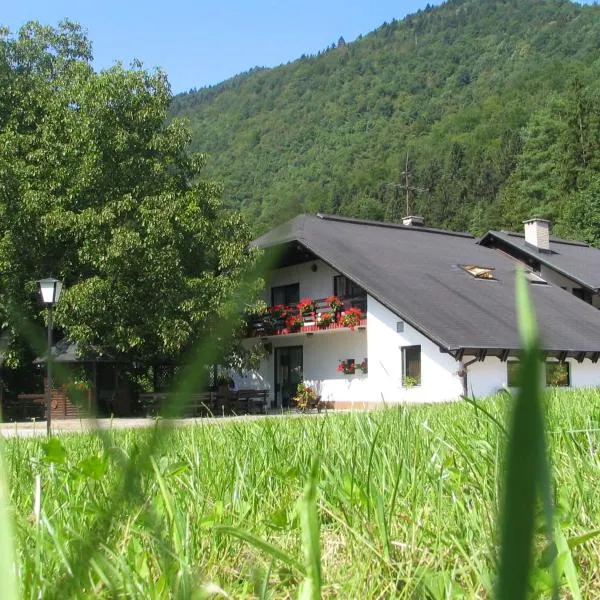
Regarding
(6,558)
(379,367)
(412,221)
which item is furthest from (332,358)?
(6,558)

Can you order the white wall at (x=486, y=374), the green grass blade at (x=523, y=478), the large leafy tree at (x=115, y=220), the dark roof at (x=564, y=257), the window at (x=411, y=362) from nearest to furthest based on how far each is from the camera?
the green grass blade at (x=523, y=478), the large leafy tree at (x=115, y=220), the white wall at (x=486, y=374), the window at (x=411, y=362), the dark roof at (x=564, y=257)

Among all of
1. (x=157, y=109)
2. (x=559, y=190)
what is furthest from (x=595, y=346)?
(x=559, y=190)

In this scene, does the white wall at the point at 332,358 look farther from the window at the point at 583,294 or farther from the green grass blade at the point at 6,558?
the green grass blade at the point at 6,558

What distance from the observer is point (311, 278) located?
83.7 feet

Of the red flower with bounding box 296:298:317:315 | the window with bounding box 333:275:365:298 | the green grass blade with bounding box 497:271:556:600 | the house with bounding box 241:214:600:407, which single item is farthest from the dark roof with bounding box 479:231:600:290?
the green grass blade with bounding box 497:271:556:600

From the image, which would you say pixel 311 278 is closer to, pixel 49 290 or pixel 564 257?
pixel 564 257

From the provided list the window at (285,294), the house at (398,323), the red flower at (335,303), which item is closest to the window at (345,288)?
the house at (398,323)

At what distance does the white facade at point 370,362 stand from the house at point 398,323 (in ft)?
0.11

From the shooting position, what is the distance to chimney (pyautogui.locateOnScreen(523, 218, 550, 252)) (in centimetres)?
2989

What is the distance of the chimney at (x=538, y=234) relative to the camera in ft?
98.1

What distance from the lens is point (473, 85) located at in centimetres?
10906

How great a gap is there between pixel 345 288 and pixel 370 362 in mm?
3008

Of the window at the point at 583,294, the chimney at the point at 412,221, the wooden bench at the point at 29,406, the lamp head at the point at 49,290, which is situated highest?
the chimney at the point at 412,221

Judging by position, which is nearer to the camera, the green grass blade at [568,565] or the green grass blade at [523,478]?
the green grass blade at [523,478]
